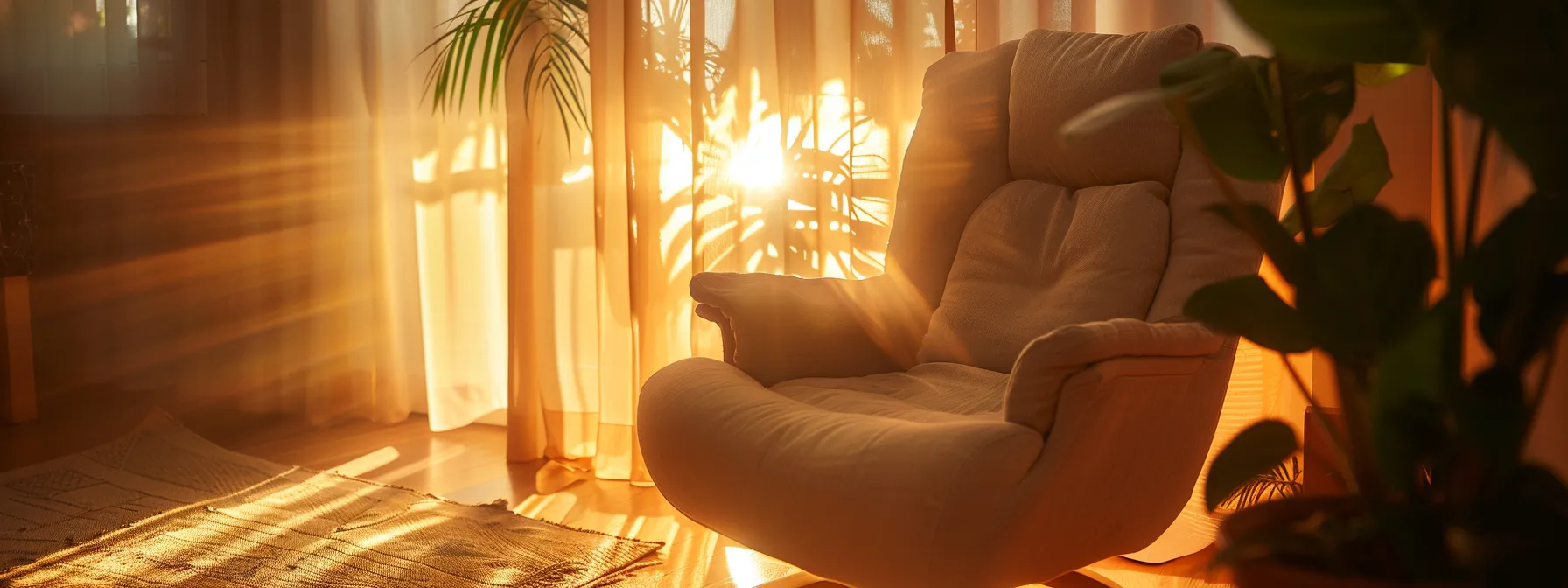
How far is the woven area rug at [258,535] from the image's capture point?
1856 millimetres

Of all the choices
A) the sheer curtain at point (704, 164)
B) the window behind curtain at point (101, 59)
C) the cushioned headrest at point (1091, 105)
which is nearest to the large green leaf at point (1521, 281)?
the cushioned headrest at point (1091, 105)

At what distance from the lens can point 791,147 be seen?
238 cm

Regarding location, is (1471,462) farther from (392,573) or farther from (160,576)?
(160,576)

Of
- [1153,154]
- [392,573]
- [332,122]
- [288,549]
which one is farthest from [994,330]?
[332,122]

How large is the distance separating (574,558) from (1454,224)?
4.99ft

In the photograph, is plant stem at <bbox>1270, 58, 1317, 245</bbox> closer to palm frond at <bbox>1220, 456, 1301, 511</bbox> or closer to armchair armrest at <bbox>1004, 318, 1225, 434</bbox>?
armchair armrest at <bbox>1004, 318, 1225, 434</bbox>

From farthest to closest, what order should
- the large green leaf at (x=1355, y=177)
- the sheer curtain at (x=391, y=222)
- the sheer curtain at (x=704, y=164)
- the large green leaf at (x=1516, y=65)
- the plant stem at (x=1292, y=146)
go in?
the sheer curtain at (x=391, y=222), the sheer curtain at (x=704, y=164), the large green leaf at (x=1355, y=177), the plant stem at (x=1292, y=146), the large green leaf at (x=1516, y=65)

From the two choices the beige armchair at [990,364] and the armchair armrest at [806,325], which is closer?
the beige armchair at [990,364]

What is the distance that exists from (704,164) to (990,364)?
3.09ft

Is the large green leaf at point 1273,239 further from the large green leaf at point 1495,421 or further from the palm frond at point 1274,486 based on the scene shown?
the palm frond at point 1274,486

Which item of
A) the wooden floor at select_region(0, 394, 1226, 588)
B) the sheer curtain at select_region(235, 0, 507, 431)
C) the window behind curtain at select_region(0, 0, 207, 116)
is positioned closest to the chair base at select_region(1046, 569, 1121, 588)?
the wooden floor at select_region(0, 394, 1226, 588)

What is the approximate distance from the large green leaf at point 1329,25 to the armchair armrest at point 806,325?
1040 millimetres

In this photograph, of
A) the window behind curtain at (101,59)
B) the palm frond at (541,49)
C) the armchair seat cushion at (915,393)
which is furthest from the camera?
the window behind curtain at (101,59)

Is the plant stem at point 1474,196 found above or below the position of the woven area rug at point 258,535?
above
